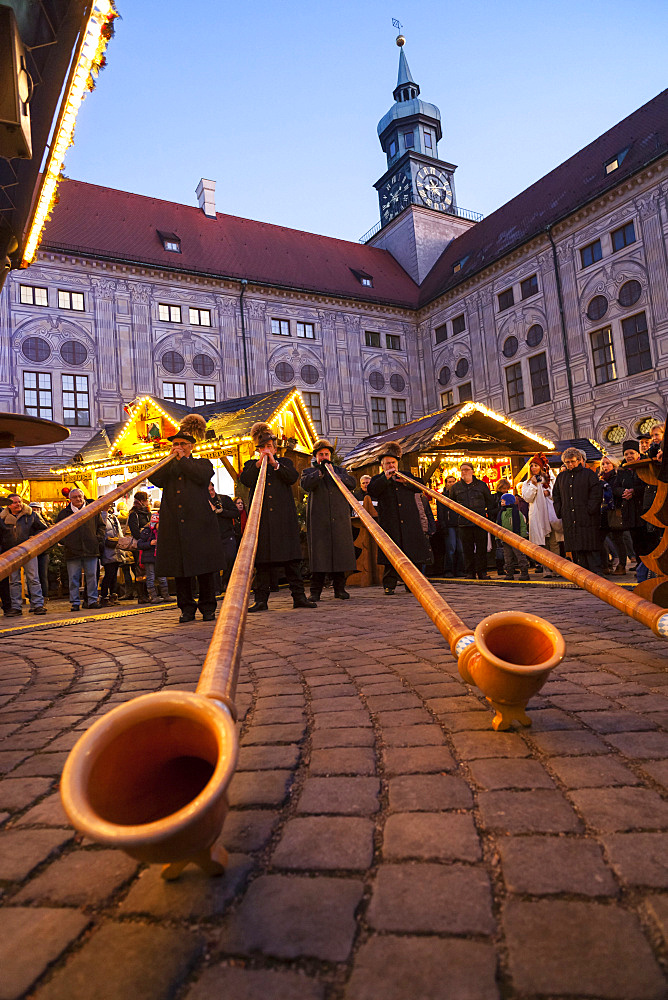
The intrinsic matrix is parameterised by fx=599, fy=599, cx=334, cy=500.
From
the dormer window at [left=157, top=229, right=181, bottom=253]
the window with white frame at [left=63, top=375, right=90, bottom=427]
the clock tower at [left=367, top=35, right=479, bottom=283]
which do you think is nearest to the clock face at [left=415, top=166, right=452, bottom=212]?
the clock tower at [left=367, top=35, right=479, bottom=283]

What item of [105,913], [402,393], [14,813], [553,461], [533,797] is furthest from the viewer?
[402,393]

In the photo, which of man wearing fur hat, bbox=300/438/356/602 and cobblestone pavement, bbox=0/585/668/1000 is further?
man wearing fur hat, bbox=300/438/356/602

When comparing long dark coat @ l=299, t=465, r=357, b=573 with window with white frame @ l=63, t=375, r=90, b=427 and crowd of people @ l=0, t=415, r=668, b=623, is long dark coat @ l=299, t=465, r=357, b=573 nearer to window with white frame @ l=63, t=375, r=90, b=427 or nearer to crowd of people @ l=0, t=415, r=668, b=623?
crowd of people @ l=0, t=415, r=668, b=623

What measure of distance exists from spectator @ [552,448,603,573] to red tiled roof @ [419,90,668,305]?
21.8m

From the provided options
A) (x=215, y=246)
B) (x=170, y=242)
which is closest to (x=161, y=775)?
(x=170, y=242)

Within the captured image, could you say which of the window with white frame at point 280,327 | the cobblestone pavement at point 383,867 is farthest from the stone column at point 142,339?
the cobblestone pavement at point 383,867

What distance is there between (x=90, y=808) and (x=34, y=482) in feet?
80.0

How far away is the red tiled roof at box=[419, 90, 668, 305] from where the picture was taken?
26422mm

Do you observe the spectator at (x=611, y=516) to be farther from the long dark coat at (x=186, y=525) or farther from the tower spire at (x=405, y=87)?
the tower spire at (x=405, y=87)

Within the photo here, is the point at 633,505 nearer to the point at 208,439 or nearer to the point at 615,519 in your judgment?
the point at 615,519

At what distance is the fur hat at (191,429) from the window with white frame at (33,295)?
79.0 feet

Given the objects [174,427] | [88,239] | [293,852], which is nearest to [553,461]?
[174,427]

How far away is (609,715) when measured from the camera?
7.98ft

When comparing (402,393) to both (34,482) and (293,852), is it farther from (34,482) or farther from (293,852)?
(293,852)
